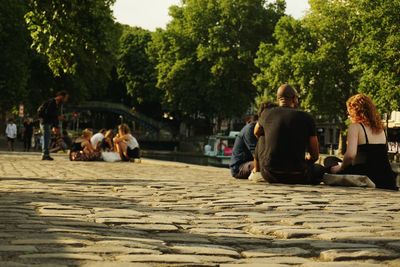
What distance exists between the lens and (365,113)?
11.6m

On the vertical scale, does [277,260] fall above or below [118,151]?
below

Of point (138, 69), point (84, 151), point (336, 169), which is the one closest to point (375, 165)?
point (336, 169)

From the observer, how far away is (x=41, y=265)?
14.3 ft

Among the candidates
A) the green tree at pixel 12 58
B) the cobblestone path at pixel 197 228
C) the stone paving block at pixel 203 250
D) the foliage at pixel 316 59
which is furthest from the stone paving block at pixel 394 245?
the foliage at pixel 316 59

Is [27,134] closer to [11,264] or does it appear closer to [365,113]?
[365,113]

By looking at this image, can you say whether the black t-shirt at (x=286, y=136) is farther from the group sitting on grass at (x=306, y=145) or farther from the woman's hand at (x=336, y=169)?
the woman's hand at (x=336, y=169)

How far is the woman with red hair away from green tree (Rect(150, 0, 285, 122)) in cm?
6414

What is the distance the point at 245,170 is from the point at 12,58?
35.4 m

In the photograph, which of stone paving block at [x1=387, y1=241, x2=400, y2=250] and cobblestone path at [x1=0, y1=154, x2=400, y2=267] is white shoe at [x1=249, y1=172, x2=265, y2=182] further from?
stone paving block at [x1=387, y1=241, x2=400, y2=250]

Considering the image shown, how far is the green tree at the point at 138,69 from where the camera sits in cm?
8625

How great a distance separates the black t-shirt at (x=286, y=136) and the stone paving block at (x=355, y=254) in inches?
246

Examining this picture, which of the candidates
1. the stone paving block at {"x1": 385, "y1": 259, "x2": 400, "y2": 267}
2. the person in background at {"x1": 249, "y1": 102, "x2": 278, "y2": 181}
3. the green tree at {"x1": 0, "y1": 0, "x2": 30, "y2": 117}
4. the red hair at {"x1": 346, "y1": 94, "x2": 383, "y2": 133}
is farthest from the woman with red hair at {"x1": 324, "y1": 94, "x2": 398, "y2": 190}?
the green tree at {"x1": 0, "y1": 0, "x2": 30, "y2": 117}

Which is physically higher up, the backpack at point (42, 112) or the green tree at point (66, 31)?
the green tree at point (66, 31)

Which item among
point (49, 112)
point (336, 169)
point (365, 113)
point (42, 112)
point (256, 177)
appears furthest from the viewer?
point (49, 112)
